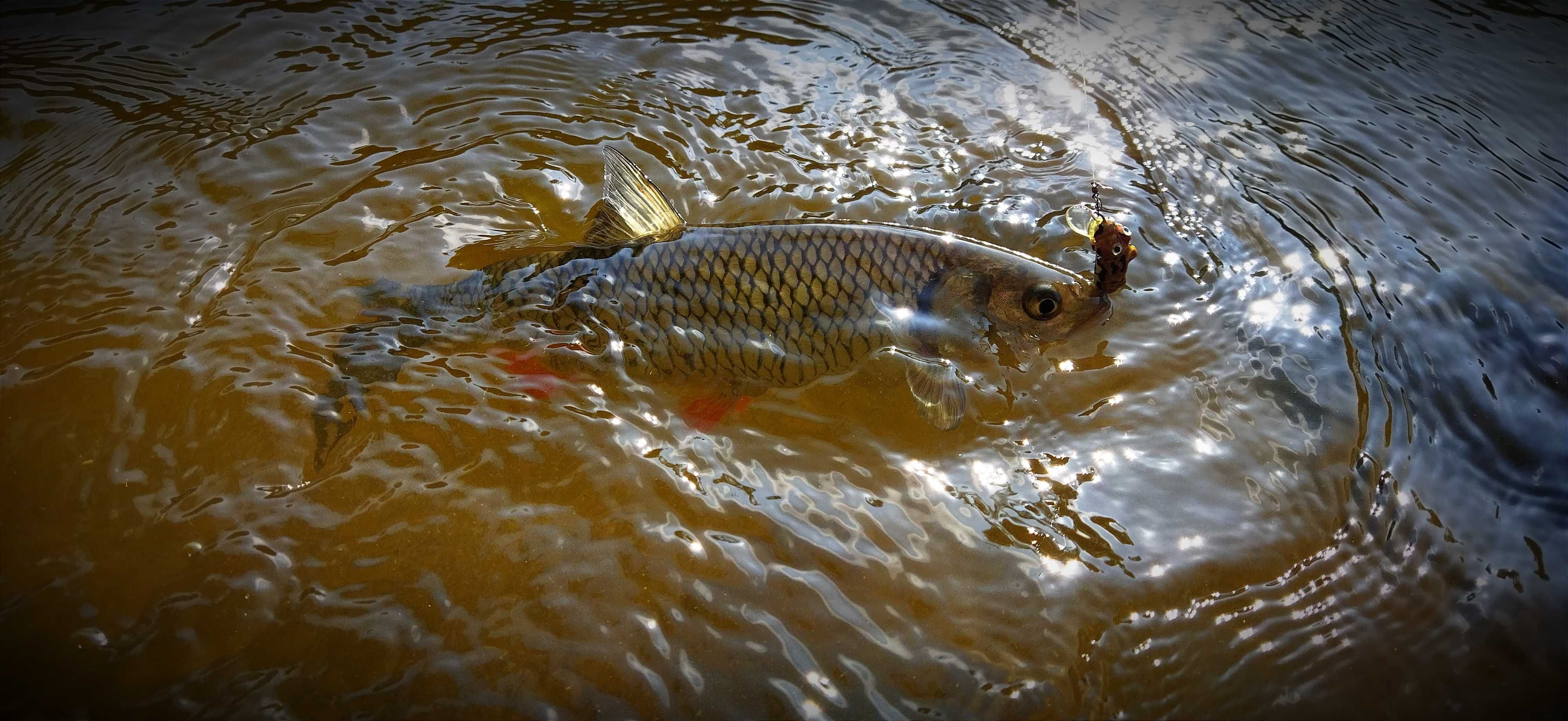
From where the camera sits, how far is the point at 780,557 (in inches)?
100

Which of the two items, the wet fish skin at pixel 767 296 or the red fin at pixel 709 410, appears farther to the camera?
the red fin at pixel 709 410

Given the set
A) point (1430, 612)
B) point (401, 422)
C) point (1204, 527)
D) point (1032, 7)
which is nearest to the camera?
point (1430, 612)

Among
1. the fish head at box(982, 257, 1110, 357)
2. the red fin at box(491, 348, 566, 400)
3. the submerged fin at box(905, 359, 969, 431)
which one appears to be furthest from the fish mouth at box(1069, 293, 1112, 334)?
the red fin at box(491, 348, 566, 400)

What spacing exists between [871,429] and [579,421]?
3.54 feet

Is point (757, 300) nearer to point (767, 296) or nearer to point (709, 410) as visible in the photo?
point (767, 296)

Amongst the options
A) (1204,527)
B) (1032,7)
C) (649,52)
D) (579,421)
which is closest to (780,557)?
(579,421)

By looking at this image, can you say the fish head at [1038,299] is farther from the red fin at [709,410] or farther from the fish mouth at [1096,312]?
the red fin at [709,410]

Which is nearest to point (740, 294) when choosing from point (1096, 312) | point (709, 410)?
point (709, 410)

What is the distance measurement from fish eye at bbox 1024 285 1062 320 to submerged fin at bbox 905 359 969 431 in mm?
364

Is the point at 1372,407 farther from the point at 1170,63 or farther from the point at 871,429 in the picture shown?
the point at 1170,63

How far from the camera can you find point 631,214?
288 cm

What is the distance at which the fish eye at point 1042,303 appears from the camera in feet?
9.21

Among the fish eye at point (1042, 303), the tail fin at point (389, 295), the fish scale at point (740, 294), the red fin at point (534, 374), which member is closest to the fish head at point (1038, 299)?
the fish eye at point (1042, 303)

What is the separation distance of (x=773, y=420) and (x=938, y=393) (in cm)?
61
